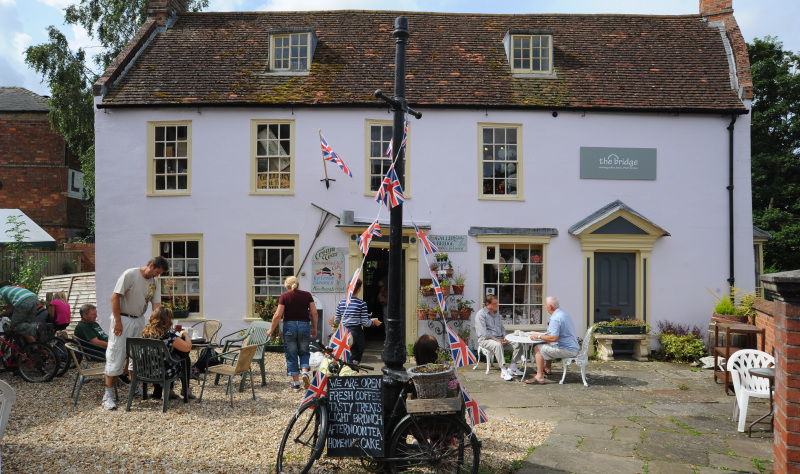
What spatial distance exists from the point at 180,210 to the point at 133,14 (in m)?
12.2

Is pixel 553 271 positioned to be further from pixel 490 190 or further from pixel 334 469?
pixel 334 469

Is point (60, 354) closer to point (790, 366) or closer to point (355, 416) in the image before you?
point (355, 416)

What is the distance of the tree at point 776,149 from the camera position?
23.9m

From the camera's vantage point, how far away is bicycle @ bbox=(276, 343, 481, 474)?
4949 mm

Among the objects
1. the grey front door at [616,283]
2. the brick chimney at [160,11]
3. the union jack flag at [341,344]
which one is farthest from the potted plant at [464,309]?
the brick chimney at [160,11]

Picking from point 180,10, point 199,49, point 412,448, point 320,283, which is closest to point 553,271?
point 320,283

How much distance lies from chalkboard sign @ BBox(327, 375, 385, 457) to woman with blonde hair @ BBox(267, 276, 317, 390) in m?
3.39

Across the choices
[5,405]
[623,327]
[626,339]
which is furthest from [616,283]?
[5,405]

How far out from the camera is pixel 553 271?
12.7m

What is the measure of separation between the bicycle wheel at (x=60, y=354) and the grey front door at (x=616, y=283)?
10298 millimetres

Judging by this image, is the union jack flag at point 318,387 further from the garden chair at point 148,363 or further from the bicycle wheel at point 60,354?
the bicycle wheel at point 60,354

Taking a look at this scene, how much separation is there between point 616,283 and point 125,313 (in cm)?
983

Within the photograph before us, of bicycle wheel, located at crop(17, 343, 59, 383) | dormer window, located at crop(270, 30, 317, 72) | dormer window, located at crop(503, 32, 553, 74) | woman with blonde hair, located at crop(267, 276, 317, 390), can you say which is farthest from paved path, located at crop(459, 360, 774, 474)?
dormer window, located at crop(270, 30, 317, 72)

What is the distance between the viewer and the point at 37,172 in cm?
2627
